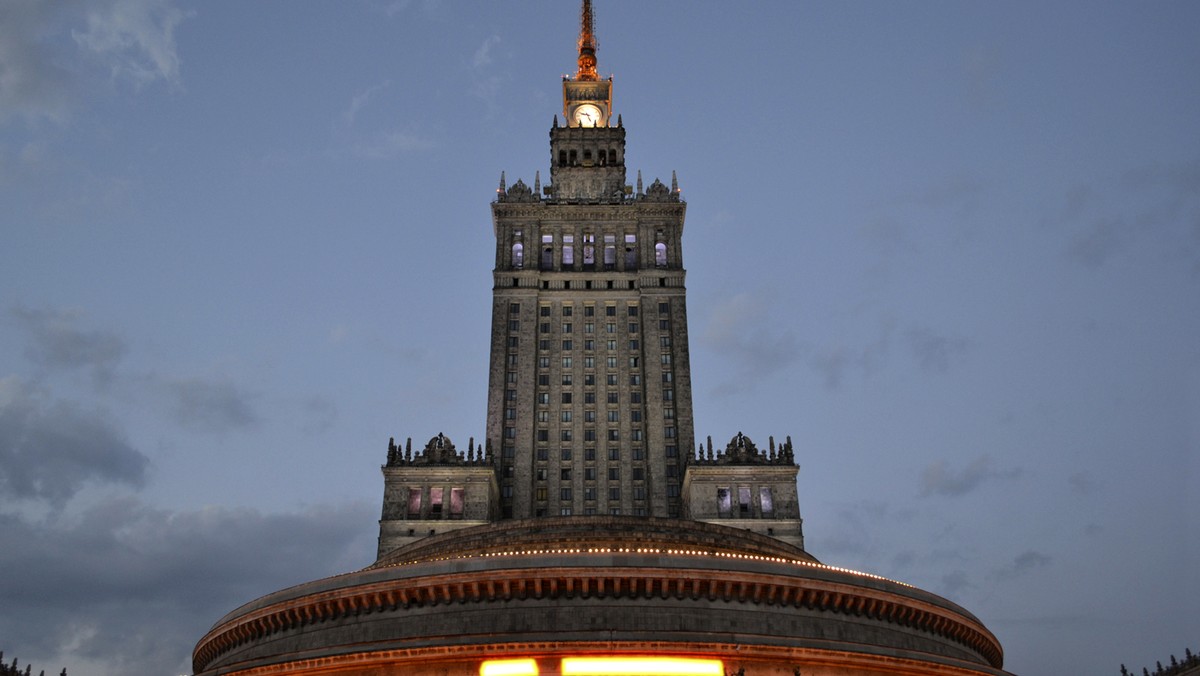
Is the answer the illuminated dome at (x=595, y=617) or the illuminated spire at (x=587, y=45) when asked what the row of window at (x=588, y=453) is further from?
the illuminated spire at (x=587, y=45)

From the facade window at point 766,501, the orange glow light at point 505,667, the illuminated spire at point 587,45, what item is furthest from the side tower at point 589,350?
the orange glow light at point 505,667

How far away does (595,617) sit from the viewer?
1678 inches

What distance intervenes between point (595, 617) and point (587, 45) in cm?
11563

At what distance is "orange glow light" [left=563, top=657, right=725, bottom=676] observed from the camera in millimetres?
27766

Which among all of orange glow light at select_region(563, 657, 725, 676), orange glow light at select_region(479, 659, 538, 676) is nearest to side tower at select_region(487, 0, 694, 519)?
orange glow light at select_region(563, 657, 725, 676)

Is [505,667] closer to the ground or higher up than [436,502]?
closer to the ground

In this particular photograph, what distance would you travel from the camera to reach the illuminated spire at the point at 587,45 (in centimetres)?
14075

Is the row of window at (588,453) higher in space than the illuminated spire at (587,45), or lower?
lower

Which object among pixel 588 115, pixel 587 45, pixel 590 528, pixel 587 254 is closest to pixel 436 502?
pixel 587 254

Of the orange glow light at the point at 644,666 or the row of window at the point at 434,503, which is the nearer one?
the orange glow light at the point at 644,666

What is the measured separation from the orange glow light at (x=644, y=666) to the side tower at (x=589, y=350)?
61.2 metres

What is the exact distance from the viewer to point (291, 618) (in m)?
47.1

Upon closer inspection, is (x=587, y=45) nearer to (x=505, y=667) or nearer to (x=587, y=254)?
(x=587, y=254)

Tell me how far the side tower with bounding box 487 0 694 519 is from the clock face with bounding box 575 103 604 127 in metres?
12.1
